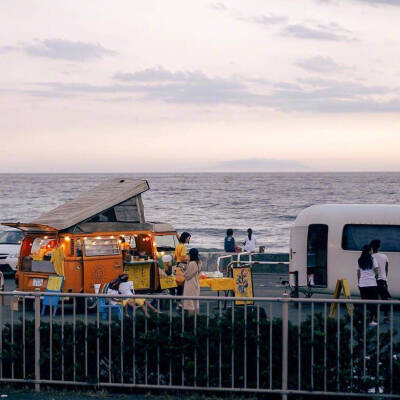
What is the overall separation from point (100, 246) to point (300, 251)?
16.6 ft

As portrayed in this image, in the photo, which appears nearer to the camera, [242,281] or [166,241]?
[242,281]

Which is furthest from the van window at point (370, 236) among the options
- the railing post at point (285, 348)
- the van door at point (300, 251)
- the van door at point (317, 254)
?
the railing post at point (285, 348)

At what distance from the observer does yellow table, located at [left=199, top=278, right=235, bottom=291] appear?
20156 mm

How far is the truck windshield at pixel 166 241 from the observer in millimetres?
22922

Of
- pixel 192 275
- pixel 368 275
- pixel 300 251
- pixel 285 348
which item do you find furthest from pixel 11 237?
pixel 285 348

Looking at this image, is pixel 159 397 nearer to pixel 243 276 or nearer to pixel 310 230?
pixel 243 276

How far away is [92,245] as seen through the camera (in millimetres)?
20594

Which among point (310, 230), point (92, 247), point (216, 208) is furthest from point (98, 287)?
point (216, 208)

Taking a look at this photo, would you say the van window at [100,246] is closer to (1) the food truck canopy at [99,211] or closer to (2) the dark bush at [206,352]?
(1) the food truck canopy at [99,211]

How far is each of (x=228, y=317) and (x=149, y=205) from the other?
10256cm

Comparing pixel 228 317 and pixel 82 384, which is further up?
pixel 228 317

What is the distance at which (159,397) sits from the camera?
10.7m

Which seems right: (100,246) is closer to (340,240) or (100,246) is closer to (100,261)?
(100,261)

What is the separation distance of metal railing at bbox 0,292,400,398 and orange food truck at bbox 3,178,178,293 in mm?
8949
